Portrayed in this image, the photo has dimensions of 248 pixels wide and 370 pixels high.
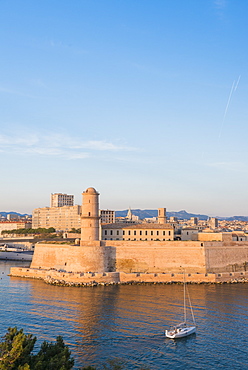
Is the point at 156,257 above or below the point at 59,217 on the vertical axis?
below

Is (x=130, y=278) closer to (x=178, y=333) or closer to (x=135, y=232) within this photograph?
(x=135, y=232)

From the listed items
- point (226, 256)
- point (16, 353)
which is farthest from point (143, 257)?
point (16, 353)

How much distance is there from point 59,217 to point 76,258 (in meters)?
108

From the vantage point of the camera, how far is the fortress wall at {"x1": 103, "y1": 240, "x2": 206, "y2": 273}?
4803 centimetres

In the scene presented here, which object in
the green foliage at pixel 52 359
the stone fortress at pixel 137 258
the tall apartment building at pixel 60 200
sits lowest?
the green foliage at pixel 52 359

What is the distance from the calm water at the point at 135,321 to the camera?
22469mm

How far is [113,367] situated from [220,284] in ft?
85.6

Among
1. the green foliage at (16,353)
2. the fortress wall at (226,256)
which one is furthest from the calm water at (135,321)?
the green foliage at (16,353)

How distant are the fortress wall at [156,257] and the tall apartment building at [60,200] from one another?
131m

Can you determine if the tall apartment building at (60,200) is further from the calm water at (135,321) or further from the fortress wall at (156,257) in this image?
the calm water at (135,321)

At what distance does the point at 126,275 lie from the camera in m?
44.1

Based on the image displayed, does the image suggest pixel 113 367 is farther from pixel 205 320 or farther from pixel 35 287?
pixel 35 287

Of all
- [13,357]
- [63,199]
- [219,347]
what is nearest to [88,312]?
[219,347]

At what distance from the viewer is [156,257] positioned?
159 feet
